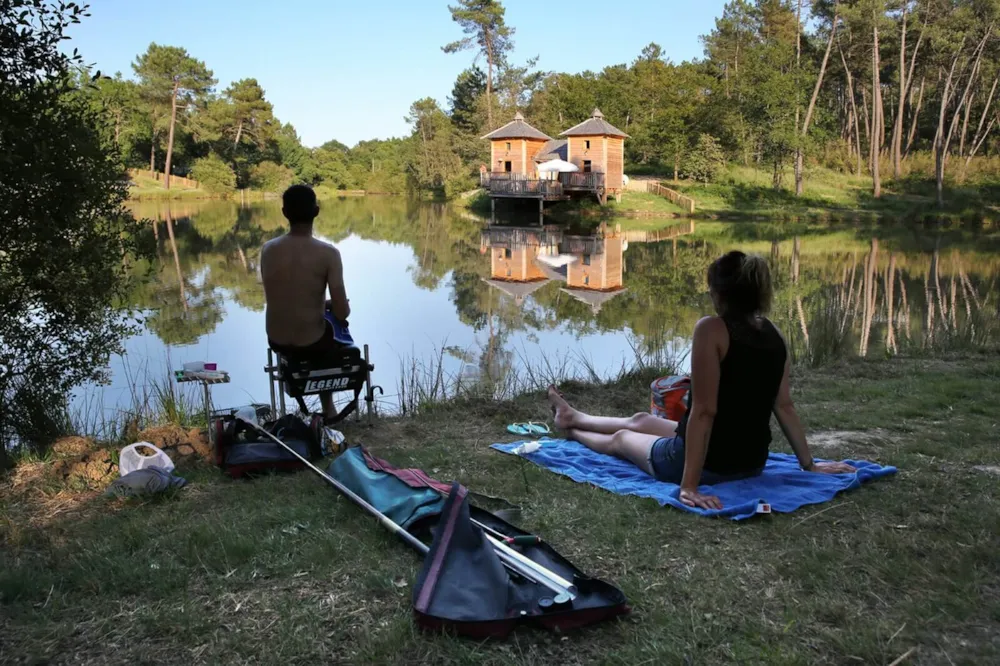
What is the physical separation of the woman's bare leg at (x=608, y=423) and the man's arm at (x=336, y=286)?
4.38ft

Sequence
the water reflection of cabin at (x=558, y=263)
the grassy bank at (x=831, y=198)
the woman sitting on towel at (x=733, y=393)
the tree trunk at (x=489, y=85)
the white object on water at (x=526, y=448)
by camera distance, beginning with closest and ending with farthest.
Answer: the woman sitting on towel at (x=733, y=393), the white object on water at (x=526, y=448), the water reflection of cabin at (x=558, y=263), the grassy bank at (x=831, y=198), the tree trunk at (x=489, y=85)

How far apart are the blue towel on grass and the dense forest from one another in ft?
92.1

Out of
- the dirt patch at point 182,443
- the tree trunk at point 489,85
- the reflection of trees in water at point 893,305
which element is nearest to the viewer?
the dirt patch at point 182,443

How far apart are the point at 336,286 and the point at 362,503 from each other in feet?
5.70

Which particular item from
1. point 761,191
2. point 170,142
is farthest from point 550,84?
point 170,142

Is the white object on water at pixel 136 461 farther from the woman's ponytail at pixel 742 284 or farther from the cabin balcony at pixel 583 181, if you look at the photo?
the cabin balcony at pixel 583 181

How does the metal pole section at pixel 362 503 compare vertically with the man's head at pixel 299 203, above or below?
below

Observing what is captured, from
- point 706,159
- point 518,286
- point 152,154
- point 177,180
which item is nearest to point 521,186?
point 706,159

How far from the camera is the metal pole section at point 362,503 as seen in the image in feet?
8.73

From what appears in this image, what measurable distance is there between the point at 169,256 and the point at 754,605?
1707 centimetres

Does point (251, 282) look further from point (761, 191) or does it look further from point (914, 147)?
point (914, 147)

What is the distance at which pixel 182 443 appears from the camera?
12.7 ft

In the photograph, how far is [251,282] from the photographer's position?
14.0 meters

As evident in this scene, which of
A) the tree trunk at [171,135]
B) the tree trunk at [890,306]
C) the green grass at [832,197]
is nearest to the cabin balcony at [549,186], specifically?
the green grass at [832,197]
